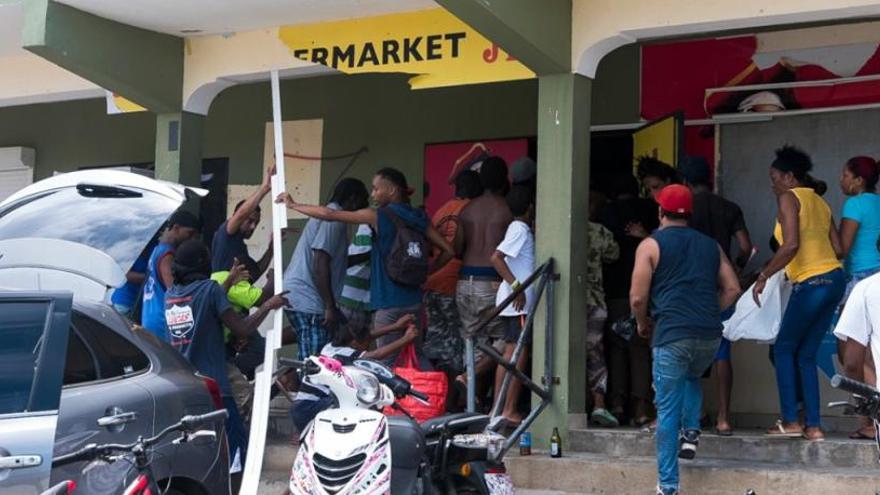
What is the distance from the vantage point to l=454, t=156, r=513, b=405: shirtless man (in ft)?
31.7

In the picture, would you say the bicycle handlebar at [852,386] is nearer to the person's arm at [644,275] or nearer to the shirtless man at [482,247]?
the person's arm at [644,275]

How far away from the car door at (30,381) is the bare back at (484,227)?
14.4ft

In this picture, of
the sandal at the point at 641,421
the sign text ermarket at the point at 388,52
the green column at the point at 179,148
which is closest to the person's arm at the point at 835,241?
the sandal at the point at 641,421

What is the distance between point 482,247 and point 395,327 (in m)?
0.92

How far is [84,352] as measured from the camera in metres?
6.18

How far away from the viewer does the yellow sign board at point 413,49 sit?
31.4 ft

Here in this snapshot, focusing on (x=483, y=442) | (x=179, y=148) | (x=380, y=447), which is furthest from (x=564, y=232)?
(x=179, y=148)

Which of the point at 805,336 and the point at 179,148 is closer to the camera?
the point at 805,336

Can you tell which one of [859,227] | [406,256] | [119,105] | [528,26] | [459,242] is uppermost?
[528,26]

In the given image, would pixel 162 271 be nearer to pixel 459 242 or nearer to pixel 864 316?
pixel 459 242

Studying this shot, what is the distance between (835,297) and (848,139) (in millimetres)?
2108

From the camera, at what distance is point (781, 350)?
8422mm

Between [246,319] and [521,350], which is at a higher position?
[246,319]

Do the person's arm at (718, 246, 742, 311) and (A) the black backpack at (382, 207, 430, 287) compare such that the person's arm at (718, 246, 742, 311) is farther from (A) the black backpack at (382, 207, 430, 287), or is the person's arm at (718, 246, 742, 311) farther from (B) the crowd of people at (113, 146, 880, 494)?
(A) the black backpack at (382, 207, 430, 287)
